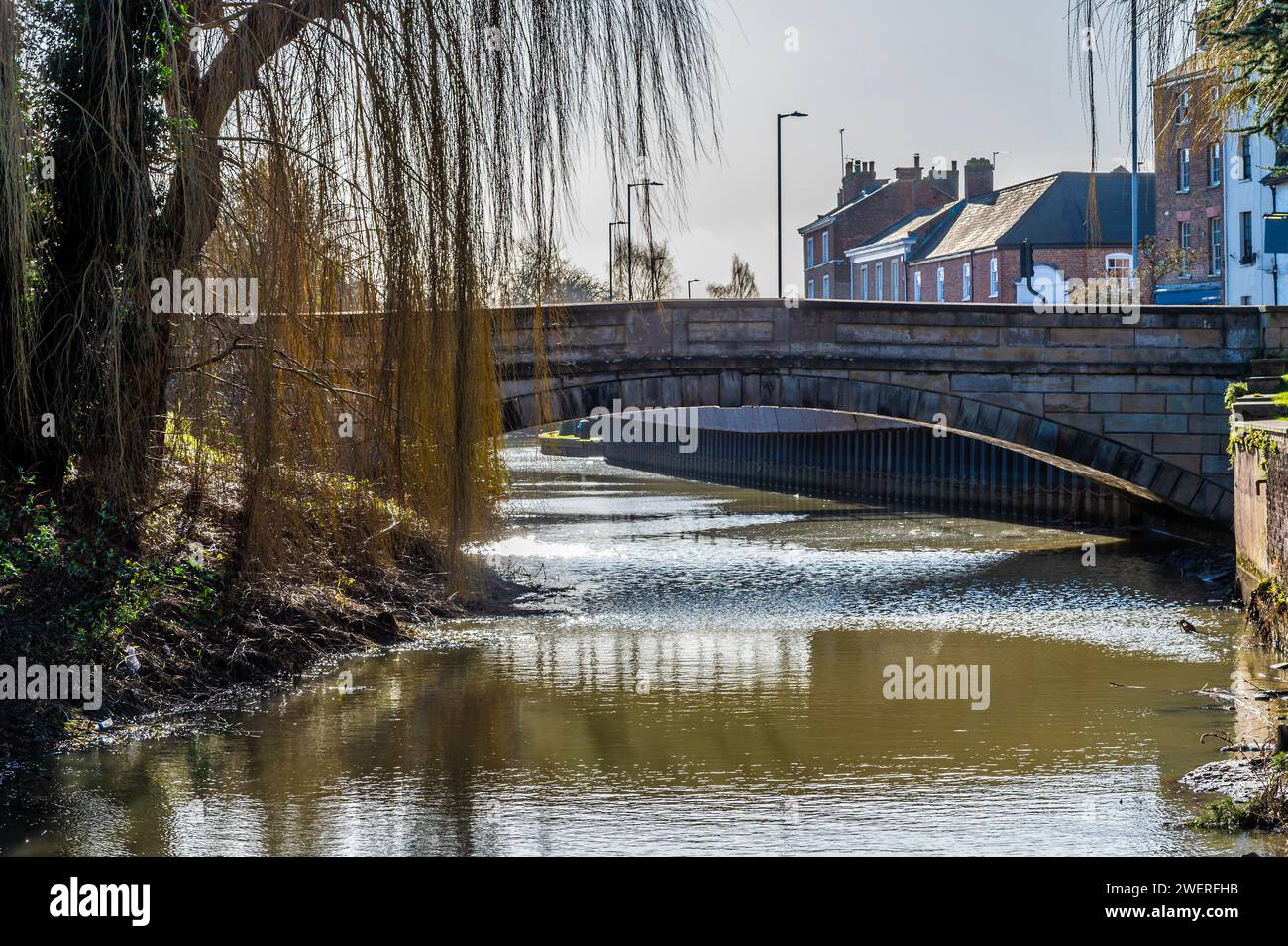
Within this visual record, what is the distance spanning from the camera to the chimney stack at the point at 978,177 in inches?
2217

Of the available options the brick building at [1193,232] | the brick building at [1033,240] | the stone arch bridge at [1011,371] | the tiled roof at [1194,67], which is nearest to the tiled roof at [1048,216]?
the brick building at [1033,240]

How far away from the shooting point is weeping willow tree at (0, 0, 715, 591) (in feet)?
24.9

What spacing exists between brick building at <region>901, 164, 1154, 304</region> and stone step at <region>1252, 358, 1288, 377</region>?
1929 centimetres

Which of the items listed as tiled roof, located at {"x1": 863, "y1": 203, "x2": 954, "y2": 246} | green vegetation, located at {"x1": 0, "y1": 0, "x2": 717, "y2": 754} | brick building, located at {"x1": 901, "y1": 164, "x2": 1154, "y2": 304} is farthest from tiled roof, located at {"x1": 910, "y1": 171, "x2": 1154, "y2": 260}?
green vegetation, located at {"x1": 0, "y1": 0, "x2": 717, "y2": 754}

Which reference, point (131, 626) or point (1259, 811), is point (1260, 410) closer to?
point (1259, 811)

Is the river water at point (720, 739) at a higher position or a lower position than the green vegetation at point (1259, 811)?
lower

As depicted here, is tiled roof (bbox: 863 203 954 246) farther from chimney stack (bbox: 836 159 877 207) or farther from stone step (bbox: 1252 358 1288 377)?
stone step (bbox: 1252 358 1288 377)

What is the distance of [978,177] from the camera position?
5662 centimetres

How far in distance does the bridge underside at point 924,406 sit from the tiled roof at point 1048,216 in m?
20.5

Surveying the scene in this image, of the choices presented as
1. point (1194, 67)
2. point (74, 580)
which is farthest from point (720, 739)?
point (1194, 67)

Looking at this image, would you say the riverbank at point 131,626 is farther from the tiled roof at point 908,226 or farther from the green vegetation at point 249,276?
the tiled roof at point 908,226

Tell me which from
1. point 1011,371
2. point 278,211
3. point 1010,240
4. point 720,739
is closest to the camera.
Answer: point 278,211

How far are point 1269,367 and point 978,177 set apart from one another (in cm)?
3609
